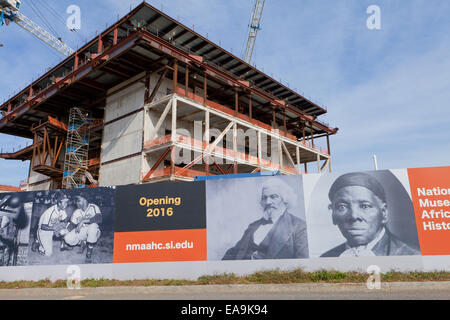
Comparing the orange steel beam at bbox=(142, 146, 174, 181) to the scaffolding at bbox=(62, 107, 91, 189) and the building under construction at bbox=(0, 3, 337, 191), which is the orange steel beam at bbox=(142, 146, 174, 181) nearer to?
the building under construction at bbox=(0, 3, 337, 191)

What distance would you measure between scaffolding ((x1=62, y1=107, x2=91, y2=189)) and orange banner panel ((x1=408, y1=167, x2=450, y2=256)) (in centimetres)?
3239

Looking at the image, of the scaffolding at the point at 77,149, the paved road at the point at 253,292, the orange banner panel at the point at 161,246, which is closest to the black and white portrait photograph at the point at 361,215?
the paved road at the point at 253,292

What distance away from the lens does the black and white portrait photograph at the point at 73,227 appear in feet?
42.8

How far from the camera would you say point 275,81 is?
150 feet

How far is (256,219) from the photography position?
12453mm

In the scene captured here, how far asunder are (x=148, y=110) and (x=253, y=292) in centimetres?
2511

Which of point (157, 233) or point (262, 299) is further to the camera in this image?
point (157, 233)

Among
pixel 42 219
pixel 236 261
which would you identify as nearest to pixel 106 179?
pixel 42 219

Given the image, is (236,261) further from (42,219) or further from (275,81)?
(275,81)

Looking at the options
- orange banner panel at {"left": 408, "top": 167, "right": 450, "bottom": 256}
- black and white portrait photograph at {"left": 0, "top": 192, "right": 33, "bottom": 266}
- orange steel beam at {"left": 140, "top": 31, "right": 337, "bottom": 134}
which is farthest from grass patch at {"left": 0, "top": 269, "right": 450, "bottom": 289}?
orange steel beam at {"left": 140, "top": 31, "right": 337, "bottom": 134}

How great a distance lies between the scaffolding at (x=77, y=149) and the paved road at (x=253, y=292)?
84.3 feet

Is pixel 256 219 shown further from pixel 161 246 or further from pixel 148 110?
pixel 148 110

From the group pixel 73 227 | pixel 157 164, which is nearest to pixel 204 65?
pixel 157 164
